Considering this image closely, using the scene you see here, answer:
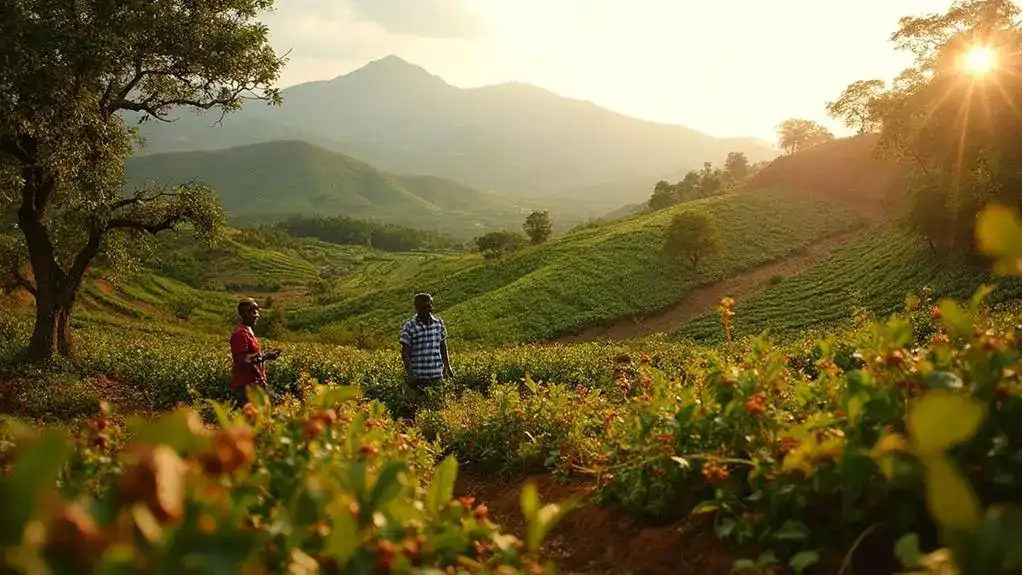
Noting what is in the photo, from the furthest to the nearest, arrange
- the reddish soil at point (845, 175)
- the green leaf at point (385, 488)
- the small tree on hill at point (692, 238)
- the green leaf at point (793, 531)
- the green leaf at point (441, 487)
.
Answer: the reddish soil at point (845, 175) < the small tree on hill at point (692, 238) < the green leaf at point (793, 531) < the green leaf at point (441, 487) < the green leaf at point (385, 488)

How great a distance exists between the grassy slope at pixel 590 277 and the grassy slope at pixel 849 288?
610 centimetres

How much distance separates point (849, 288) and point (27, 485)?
37.6 m

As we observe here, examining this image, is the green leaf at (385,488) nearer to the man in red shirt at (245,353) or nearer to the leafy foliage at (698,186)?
the man in red shirt at (245,353)

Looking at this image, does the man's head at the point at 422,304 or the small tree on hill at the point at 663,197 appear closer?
the man's head at the point at 422,304

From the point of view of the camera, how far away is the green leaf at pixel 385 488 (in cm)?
191

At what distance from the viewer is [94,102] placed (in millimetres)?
13016

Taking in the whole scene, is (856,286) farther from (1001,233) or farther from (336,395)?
(1001,233)

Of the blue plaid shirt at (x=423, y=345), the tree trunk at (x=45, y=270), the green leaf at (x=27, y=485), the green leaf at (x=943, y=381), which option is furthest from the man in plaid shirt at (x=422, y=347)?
the tree trunk at (x=45, y=270)

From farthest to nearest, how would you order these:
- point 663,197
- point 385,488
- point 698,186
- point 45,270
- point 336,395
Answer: point 698,186 → point 663,197 → point 45,270 → point 336,395 → point 385,488

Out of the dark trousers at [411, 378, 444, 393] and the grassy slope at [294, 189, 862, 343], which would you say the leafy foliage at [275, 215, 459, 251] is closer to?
the grassy slope at [294, 189, 862, 343]

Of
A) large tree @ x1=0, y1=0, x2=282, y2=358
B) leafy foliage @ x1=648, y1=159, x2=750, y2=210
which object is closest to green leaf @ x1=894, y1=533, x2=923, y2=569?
large tree @ x1=0, y1=0, x2=282, y2=358

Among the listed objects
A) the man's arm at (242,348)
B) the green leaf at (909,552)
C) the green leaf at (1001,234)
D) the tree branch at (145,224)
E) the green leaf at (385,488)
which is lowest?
the man's arm at (242,348)

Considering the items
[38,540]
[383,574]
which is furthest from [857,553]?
[38,540]

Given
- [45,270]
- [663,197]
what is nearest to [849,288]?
[45,270]
